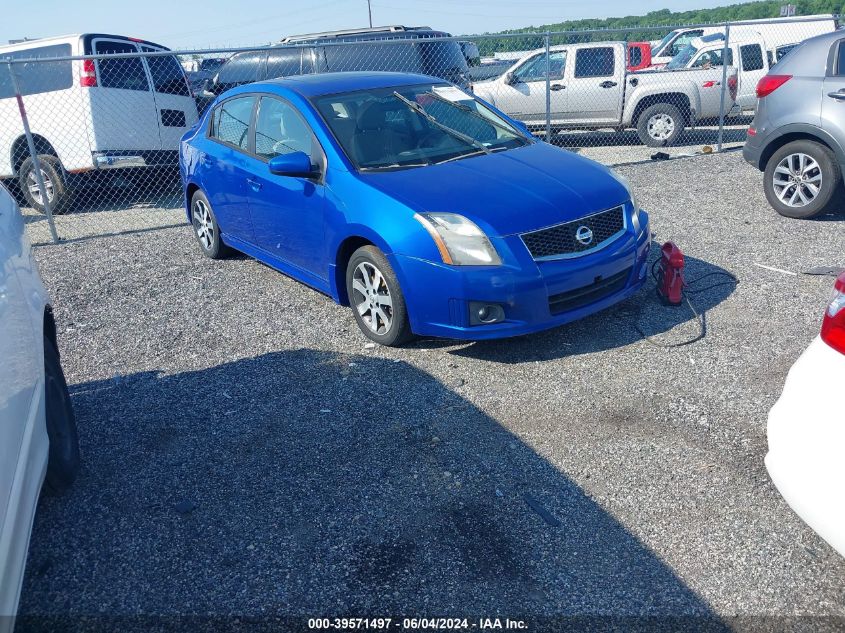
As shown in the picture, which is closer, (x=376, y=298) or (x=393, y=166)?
(x=376, y=298)

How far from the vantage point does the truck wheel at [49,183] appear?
368 inches

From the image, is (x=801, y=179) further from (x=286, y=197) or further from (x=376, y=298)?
(x=286, y=197)

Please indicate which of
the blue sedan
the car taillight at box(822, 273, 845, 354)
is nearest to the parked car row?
the blue sedan

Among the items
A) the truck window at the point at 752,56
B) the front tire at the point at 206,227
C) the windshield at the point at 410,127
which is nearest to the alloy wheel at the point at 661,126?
the truck window at the point at 752,56

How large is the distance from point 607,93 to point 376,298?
9.35 metres

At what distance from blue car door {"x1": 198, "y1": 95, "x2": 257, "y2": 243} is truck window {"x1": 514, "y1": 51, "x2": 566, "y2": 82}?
775 cm

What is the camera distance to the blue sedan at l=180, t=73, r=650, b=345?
4531 mm

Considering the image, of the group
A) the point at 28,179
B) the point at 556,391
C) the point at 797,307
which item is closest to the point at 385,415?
the point at 556,391

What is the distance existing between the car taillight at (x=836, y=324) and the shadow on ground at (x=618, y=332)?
2.28 m

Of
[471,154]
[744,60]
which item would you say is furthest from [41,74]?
[744,60]

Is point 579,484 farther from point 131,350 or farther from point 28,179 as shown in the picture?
point 28,179

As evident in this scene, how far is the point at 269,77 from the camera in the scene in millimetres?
12500

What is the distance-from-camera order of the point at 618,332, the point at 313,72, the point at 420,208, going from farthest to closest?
the point at 313,72
the point at 618,332
the point at 420,208

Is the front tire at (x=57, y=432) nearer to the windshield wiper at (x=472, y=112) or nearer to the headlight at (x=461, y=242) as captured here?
the headlight at (x=461, y=242)
